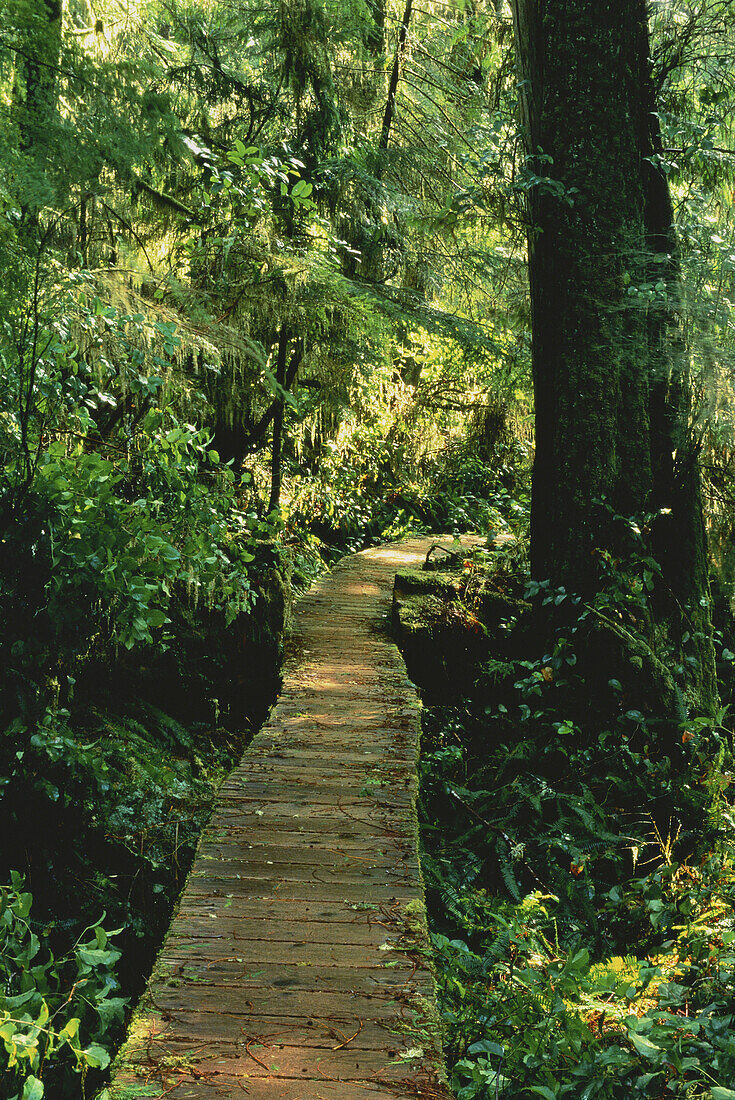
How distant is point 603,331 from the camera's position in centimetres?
603

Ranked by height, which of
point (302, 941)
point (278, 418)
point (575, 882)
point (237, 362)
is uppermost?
point (237, 362)

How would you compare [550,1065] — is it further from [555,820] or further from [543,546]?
[543,546]

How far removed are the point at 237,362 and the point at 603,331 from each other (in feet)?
10.0

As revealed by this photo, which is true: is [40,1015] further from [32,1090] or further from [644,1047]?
[644,1047]

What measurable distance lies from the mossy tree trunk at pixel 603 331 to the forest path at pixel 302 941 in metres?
2.14

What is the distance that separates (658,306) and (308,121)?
16.5 ft

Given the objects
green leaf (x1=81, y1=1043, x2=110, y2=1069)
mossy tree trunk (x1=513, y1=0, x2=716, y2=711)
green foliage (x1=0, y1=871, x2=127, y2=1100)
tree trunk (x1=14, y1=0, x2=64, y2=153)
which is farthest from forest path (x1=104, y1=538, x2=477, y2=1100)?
tree trunk (x1=14, y1=0, x2=64, y2=153)

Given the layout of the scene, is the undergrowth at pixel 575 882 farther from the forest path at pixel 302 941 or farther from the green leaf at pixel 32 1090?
the green leaf at pixel 32 1090

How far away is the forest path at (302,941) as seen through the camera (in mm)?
2607

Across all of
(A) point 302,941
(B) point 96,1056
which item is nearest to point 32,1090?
(B) point 96,1056

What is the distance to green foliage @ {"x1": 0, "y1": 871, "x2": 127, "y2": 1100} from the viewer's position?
273 centimetres

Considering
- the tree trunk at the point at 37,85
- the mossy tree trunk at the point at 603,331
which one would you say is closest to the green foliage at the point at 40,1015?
the tree trunk at the point at 37,85

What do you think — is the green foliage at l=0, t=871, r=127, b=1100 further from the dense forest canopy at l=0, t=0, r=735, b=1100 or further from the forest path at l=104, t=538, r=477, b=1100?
the forest path at l=104, t=538, r=477, b=1100

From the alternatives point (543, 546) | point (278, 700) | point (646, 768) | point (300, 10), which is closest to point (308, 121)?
point (300, 10)
